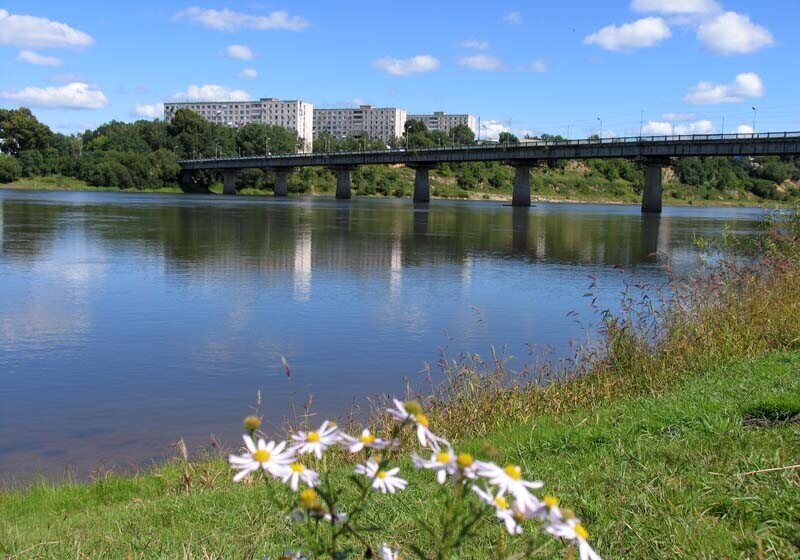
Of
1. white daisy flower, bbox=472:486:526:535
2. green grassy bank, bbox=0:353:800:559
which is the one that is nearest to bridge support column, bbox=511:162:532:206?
green grassy bank, bbox=0:353:800:559

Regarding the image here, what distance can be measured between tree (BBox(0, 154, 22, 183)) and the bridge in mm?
31821

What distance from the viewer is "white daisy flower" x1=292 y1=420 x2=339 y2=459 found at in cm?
246

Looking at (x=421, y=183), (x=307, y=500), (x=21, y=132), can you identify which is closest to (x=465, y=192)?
(x=421, y=183)

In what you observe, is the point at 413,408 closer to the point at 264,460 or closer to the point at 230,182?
the point at 264,460

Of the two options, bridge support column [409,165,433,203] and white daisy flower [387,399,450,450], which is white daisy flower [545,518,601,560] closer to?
white daisy flower [387,399,450,450]

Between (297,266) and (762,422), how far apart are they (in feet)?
76.1

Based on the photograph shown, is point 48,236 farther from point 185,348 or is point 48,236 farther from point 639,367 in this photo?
point 639,367

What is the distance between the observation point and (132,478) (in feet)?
27.8

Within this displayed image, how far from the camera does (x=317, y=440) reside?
2.50m

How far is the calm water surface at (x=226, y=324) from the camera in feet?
36.4

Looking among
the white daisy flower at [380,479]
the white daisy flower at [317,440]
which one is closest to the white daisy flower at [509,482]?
the white daisy flower at [380,479]

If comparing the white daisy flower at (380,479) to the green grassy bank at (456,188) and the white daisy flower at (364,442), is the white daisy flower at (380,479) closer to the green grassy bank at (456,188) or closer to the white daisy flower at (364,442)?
the white daisy flower at (364,442)

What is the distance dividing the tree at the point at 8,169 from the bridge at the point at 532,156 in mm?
31821

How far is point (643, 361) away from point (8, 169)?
518 ft
